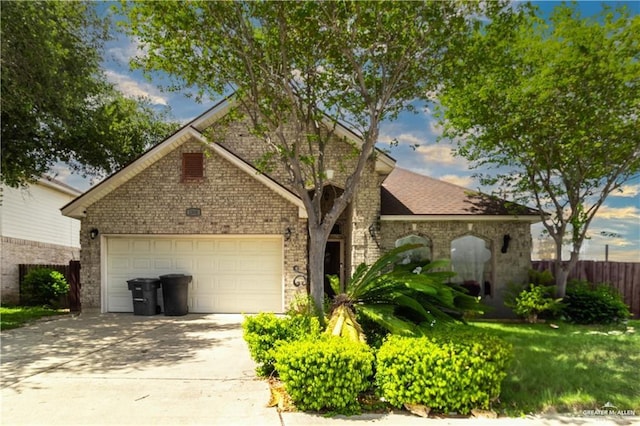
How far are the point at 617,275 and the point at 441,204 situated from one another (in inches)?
253

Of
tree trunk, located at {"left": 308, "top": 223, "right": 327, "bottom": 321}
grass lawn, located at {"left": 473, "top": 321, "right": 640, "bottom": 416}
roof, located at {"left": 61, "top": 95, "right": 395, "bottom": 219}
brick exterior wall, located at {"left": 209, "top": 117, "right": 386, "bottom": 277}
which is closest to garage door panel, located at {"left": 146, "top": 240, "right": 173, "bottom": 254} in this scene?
roof, located at {"left": 61, "top": 95, "right": 395, "bottom": 219}

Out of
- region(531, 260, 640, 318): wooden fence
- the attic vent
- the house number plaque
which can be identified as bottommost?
region(531, 260, 640, 318): wooden fence

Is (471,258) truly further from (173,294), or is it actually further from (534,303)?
(173,294)

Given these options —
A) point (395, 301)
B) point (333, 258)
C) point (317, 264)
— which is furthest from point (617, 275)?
point (317, 264)

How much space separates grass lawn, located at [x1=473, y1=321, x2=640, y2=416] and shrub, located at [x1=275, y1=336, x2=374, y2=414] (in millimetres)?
1875

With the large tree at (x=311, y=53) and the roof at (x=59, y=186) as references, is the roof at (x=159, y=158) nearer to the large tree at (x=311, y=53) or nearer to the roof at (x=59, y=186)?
the large tree at (x=311, y=53)

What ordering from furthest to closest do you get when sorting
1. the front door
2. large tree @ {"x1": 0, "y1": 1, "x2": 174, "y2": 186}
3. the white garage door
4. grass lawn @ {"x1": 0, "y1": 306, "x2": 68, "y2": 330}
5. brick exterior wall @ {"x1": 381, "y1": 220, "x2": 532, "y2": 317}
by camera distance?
the front door → brick exterior wall @ {"x1": 381, "y1": 220, "x2": 532, "y2": 317} → the white garage door → grass lawn @ {"x1": 0, "y1": 306, "x2": 68, "y2": 330} → large tree @ {"x1": 0, "y1": 1, "x2": 174, "y2": 186}

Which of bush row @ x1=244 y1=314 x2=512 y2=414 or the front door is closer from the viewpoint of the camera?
bush row @ x1=244 y1=314 x2=512 y2=414

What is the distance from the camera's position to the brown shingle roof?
13211 millimetres

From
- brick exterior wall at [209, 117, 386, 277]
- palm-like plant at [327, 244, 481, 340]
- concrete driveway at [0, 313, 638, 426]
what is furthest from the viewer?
brick exterior wall at [209, 117, 386, 277]

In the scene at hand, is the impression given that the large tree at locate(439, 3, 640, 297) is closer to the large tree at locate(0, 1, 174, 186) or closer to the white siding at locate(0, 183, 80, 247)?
the large tree at locate(0, 1, 174, 186)

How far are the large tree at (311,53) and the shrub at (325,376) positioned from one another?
2.28 m

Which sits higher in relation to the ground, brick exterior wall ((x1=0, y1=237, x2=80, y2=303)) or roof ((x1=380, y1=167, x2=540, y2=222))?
roof ((x1=380, y1=167, x2=540, y2=222))

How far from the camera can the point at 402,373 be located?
4.90m
